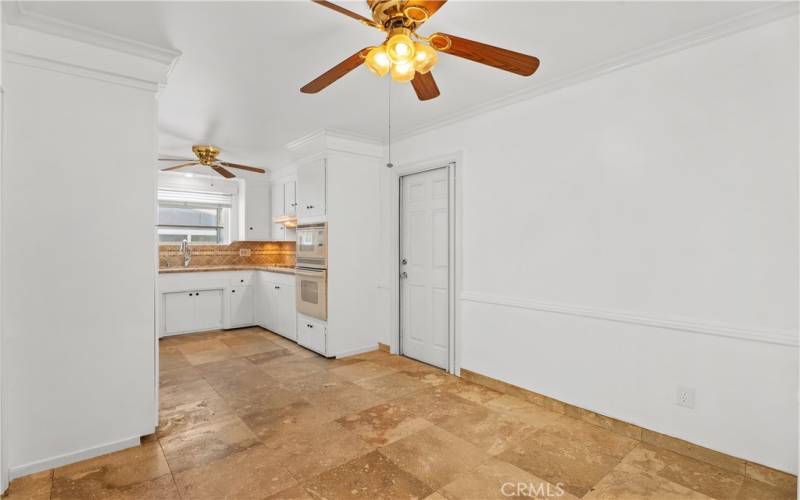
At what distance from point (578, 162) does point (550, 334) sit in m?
1.28

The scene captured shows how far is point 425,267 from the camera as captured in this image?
4027 millimetres

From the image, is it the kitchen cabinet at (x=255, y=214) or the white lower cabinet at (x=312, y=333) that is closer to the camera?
the white lower cabinet at (x=312, y=333)

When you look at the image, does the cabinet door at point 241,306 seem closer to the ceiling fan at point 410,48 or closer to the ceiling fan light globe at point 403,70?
the ceiling fan at point 410,48

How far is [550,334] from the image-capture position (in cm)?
293

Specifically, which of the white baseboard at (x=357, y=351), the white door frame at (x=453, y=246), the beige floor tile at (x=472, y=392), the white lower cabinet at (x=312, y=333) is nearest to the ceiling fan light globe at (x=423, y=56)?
the white door frame at (x=453, y=246)

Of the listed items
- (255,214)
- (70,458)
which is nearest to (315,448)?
(70,458)

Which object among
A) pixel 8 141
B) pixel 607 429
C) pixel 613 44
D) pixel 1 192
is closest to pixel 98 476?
pixel 1 192

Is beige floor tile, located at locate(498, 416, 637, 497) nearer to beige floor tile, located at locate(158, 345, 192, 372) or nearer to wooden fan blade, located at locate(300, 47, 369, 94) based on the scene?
wooden fan blade, located at locate(300, 47, 369, 94)

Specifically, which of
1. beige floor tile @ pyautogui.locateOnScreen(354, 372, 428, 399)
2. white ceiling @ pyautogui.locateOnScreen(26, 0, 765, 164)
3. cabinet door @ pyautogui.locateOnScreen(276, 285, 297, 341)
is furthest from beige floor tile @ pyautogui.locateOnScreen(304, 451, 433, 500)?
cabinet door @ pyautogui.locateOnScreen(276, 285, 297, 341)

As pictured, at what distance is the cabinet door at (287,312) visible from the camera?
486 centimetres

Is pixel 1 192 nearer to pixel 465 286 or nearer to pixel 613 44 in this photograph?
pixel 465 286

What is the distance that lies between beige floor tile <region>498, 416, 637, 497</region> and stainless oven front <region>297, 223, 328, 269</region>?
2640 mm

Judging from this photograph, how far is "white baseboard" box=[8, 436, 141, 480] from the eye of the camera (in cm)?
206

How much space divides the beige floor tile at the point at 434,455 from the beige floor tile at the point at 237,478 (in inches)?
24.3
